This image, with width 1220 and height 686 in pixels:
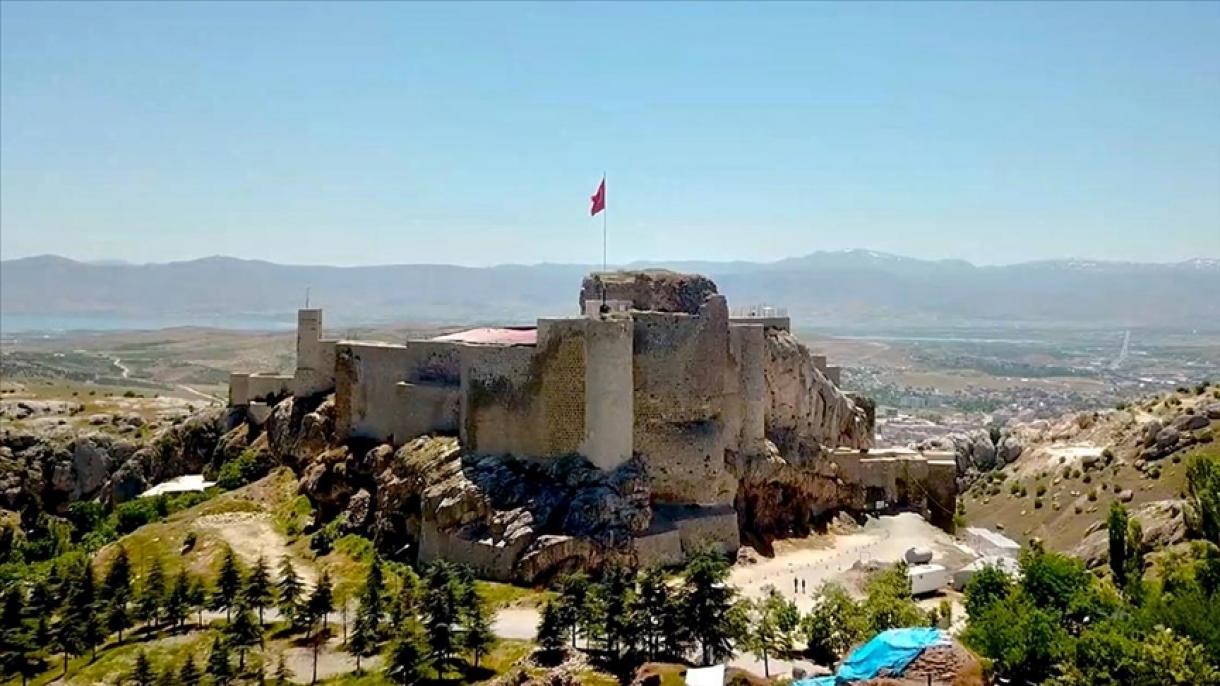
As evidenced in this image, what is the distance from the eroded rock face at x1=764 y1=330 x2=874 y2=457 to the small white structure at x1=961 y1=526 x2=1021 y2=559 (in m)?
9.05

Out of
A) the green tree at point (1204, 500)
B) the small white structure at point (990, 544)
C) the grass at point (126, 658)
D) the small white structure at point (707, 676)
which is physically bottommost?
the grass at point (126, 658)

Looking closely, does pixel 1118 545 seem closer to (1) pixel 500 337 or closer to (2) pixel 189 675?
(1) pixel 500 337

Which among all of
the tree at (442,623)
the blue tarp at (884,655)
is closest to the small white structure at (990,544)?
the blue tarp at (884,655)

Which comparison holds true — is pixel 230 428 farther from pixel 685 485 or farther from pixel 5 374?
pixel 5 374

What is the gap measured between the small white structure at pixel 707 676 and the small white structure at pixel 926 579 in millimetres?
13407

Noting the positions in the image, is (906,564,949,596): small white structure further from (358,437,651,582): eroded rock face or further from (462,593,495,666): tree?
(462,593,495,666): tree

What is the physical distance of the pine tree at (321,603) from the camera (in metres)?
41.2

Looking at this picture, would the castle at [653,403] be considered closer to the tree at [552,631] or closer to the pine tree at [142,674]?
the tree at [552,631]

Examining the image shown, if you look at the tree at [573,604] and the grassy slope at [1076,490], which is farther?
the grassy slope at [1076,490]

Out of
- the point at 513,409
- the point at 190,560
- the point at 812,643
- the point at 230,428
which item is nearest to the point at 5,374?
the point at 230,428

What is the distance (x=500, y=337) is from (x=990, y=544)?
87.3 feet

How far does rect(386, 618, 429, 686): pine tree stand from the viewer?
118 ft

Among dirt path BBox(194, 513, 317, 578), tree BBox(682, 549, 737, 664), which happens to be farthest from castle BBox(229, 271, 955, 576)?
tree BBox(682, 549, 737, 664)

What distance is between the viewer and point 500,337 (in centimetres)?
5362
